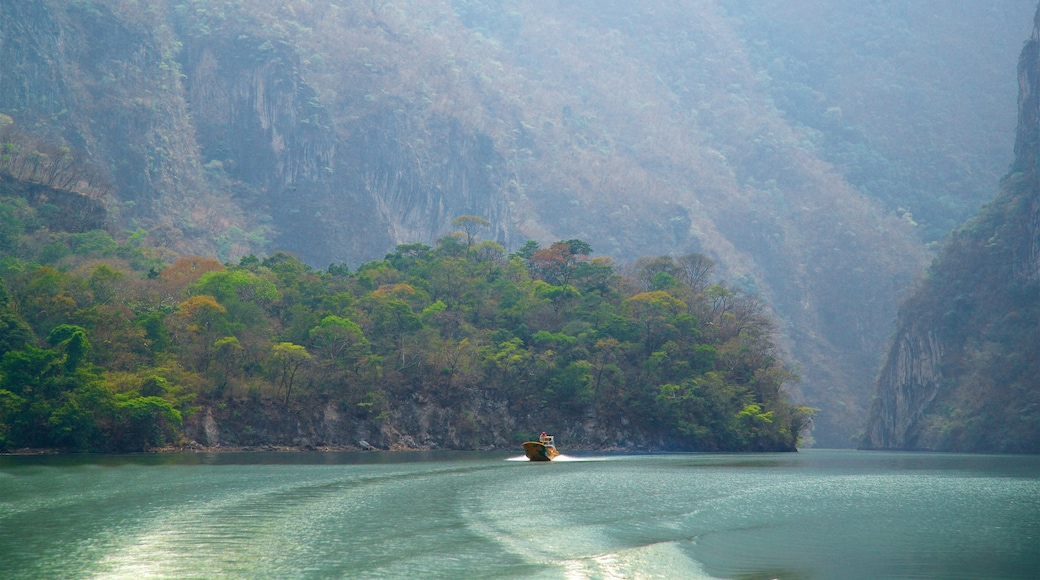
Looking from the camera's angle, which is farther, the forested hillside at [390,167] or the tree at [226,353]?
the forested hillside at [390,167]

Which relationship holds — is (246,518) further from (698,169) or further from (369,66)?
(698,169)

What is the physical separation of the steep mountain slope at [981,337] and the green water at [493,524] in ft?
171

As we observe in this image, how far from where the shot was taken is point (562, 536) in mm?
23938

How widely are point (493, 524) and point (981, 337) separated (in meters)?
91.8

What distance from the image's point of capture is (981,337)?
4058 inches

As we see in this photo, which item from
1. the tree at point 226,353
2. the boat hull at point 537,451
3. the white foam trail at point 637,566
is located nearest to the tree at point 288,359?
the tree at point 226,353

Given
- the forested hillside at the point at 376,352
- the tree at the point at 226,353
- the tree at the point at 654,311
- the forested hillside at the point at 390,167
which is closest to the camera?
the forested hillside at the point at 376,352

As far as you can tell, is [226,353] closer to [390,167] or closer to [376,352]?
[376,352]

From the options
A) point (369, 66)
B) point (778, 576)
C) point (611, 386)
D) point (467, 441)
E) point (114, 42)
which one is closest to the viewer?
point (778, 576)

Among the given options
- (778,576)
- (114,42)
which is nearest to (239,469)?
(778,576)

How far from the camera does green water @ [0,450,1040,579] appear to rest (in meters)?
20.0

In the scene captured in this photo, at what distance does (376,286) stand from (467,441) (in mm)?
19747

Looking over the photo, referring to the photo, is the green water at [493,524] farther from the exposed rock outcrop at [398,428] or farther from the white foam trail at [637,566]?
the exposed rock outcrop at [398,428]

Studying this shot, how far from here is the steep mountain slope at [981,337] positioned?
3570 inches
